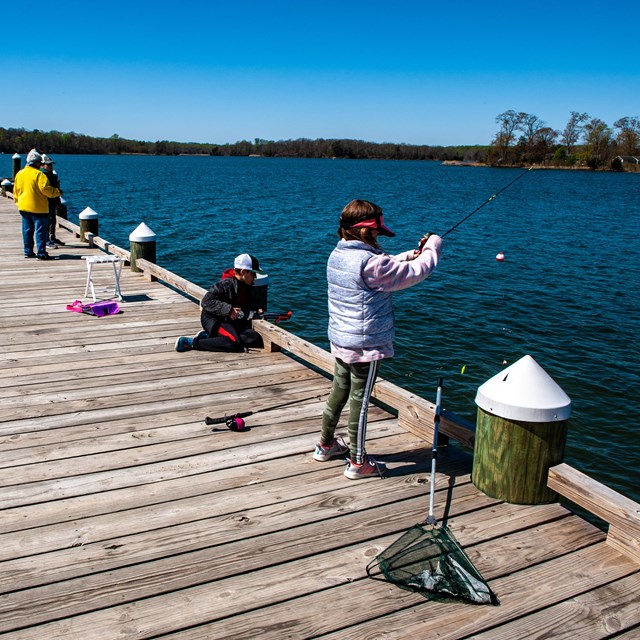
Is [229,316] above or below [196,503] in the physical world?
above

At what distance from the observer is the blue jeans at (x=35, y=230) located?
38.3ft

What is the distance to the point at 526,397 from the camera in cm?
396

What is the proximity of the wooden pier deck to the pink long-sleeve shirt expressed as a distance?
93 cm

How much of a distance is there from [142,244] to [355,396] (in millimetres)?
7971

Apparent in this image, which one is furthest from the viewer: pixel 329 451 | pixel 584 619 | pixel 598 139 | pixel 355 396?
pixel 598 139

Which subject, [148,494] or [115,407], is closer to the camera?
[148,494]

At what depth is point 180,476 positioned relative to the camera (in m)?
4.48

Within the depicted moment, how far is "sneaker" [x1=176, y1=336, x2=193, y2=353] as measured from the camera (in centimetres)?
723

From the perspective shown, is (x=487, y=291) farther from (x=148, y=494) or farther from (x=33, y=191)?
(x=148, y=494)

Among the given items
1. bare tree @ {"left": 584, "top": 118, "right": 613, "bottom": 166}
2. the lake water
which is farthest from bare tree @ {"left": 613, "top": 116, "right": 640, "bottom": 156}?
the lake water

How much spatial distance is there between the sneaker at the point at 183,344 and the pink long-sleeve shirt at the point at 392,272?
3.52 m

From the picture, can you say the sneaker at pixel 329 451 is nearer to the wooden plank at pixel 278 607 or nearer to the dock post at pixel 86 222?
the wooden plank at pixel 278 607

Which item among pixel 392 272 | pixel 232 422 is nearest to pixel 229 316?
pixel 232 422

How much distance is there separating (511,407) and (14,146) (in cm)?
17689
